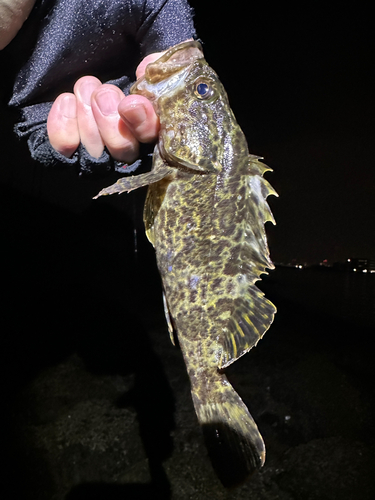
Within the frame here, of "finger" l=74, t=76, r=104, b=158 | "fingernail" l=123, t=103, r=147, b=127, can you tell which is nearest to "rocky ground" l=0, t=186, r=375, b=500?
"finger" l=74, t=76, r=104, b=158

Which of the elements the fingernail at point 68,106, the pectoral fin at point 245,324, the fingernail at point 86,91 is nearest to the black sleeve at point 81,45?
the fingernail at point 68,106

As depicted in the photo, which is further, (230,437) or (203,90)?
(203,90)

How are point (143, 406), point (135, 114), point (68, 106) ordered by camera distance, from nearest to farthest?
point (135, 114), point (68, 106), point (143, 406)

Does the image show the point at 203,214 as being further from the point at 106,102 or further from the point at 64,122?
the point at 64,122

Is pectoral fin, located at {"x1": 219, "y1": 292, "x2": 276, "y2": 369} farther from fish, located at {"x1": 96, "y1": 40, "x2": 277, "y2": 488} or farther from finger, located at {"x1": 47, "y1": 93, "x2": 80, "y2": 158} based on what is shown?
finger, located at {"x1": 47, "y1": 93, "x2": 80, "y2": 158}

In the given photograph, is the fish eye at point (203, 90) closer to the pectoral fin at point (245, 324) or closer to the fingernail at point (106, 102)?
the fingernail at point (106, 102)

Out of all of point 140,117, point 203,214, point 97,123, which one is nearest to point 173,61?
point 140,117

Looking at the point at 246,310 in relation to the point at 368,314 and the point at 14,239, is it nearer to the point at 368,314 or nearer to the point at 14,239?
the point at 14,239
